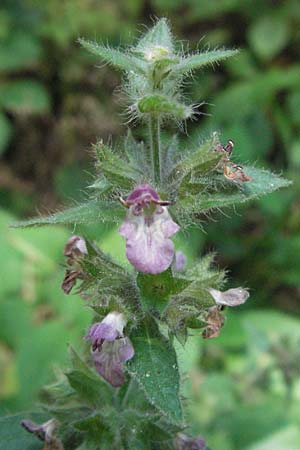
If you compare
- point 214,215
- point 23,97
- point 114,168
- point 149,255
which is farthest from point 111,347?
point 23,97

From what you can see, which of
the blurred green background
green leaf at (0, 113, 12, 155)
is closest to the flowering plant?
the blurred green background

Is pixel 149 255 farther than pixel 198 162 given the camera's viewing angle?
No

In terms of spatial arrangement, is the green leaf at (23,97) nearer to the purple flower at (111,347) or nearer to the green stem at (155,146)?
the green stem at (155,146)

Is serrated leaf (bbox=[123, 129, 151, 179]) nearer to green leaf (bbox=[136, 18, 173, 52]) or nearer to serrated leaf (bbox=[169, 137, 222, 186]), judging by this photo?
serrated leaf (bbox=[169, 137, 222, 186])

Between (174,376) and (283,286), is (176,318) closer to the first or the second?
(174,376)

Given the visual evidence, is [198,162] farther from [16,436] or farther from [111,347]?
[16,436]

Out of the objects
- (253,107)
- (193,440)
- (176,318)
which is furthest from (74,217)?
(253,107)
